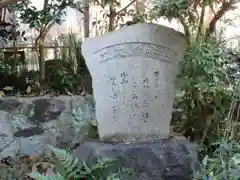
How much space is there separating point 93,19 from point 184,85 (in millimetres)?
1808

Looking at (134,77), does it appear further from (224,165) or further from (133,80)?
(224,165)

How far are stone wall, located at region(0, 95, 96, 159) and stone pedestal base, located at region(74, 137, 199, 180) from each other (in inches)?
49.0

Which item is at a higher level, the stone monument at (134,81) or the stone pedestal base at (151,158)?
the stone monument at (134,81)

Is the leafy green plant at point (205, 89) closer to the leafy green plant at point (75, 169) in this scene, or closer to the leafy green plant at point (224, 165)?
the leafy green plant at point (224, 165)

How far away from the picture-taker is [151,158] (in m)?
2.67

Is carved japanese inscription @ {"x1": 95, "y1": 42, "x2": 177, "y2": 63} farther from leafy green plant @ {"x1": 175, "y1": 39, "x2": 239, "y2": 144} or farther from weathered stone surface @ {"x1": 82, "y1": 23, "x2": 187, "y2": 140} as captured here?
leafy green plant @ {"x1": 175, "y1": 39, "x2": 239, "y2": 144}

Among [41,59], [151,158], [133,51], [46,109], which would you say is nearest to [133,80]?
[133,51]

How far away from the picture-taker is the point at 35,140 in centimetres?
403

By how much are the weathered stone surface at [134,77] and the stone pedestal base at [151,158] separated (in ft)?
0.52

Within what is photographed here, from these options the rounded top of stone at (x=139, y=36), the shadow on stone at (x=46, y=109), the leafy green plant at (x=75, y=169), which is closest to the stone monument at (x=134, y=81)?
the rounded top of stone at (x=139, y=36)

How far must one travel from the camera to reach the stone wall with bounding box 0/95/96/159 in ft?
13.1

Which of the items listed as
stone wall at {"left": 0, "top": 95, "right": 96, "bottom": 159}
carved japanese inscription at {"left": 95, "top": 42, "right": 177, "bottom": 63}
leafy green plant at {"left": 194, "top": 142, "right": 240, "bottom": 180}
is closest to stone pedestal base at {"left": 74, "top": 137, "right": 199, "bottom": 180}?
leafy green plant at {"left": 194, "top": 142, "right": 240, "bottom": 180}

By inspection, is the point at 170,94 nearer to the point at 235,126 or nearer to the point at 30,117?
the point at 235,126

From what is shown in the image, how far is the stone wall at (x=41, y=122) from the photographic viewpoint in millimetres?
4004
